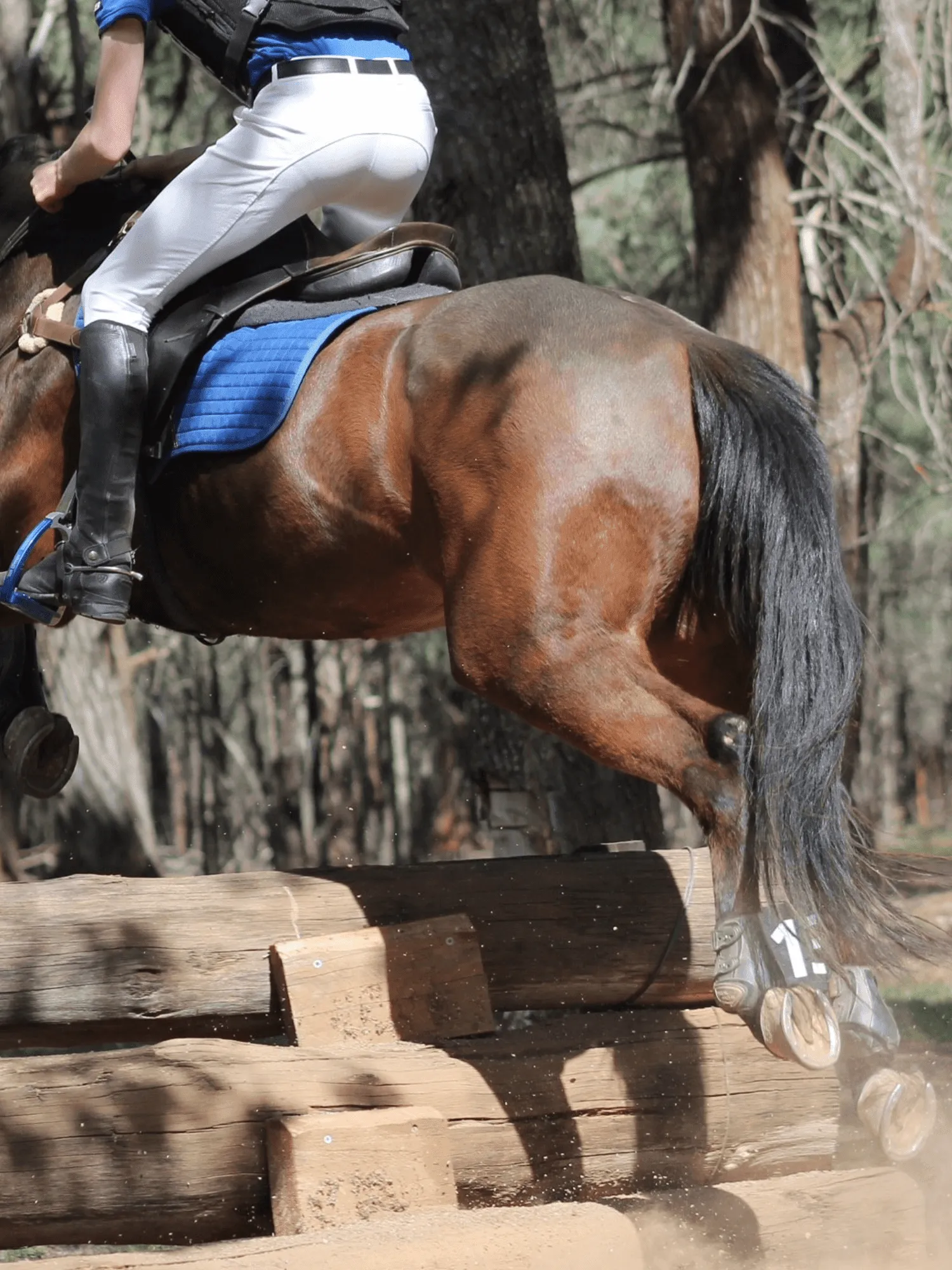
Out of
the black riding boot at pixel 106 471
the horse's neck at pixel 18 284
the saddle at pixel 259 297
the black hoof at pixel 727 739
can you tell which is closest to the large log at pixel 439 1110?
the black hoof at pixel 727 739

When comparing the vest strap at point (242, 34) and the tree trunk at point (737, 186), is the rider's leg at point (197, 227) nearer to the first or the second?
the vest strap at point (242, 34)

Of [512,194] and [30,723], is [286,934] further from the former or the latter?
[512,194]

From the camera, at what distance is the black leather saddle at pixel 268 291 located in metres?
4.07

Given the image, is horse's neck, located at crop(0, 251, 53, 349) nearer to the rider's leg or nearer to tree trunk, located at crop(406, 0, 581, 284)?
the rider's leg

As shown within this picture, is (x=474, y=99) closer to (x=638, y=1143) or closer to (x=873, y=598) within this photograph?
(x=638, y=1143)

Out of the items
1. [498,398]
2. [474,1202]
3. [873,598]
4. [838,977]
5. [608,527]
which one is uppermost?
[498,398]

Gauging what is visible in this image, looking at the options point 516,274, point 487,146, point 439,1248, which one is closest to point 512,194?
point 487,146

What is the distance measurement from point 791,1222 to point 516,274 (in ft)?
12.4

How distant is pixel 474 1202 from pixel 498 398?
199 cm

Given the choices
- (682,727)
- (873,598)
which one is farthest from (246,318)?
(873,598)

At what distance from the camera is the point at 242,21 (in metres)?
4.00

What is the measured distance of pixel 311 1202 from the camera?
3303mm

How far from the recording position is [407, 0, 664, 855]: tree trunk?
19.7 ft

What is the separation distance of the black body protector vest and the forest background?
1.93 metres
